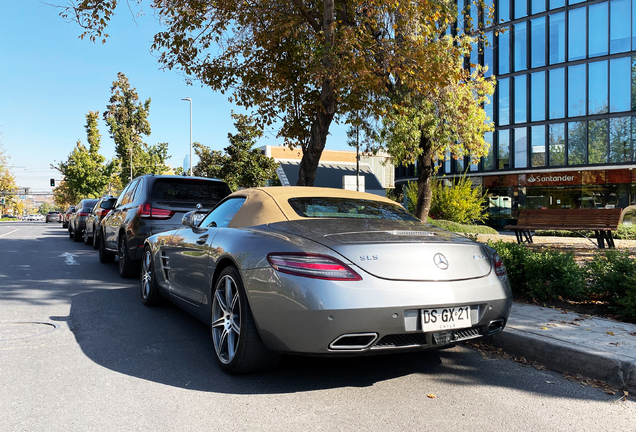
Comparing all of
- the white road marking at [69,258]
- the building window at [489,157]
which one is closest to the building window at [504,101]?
the building window at [489,157]

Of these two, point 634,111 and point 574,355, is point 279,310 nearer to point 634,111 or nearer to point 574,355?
point 574,355

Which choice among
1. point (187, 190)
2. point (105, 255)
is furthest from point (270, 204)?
point (105, 255)

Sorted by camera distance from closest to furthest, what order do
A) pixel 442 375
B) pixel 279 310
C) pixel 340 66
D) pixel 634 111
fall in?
pixel 279 310, pixel 442 375, pixel 340 66, pixel 634 111

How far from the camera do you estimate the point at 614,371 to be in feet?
11.9

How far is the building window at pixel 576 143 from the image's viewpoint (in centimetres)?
3034

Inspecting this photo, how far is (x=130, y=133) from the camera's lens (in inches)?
2248

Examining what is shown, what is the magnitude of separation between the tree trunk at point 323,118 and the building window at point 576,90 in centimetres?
2369

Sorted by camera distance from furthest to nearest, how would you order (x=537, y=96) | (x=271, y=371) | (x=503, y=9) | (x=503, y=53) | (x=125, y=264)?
(x=503, y=53), (x=503, y=9), (x=537, y=96), (x=125, y=264), (x=271, y=371)

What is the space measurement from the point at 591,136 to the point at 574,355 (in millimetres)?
30177

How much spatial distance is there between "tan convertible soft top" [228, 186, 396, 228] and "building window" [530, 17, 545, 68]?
3130 cm

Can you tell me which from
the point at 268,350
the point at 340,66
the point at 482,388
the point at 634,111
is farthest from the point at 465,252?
the point at 634,111

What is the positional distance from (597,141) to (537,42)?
714 centimetres

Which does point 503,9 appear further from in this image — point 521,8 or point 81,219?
point 81,219

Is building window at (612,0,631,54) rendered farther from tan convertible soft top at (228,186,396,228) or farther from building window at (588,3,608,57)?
tan convertible soft top at (228,186,396,228)
